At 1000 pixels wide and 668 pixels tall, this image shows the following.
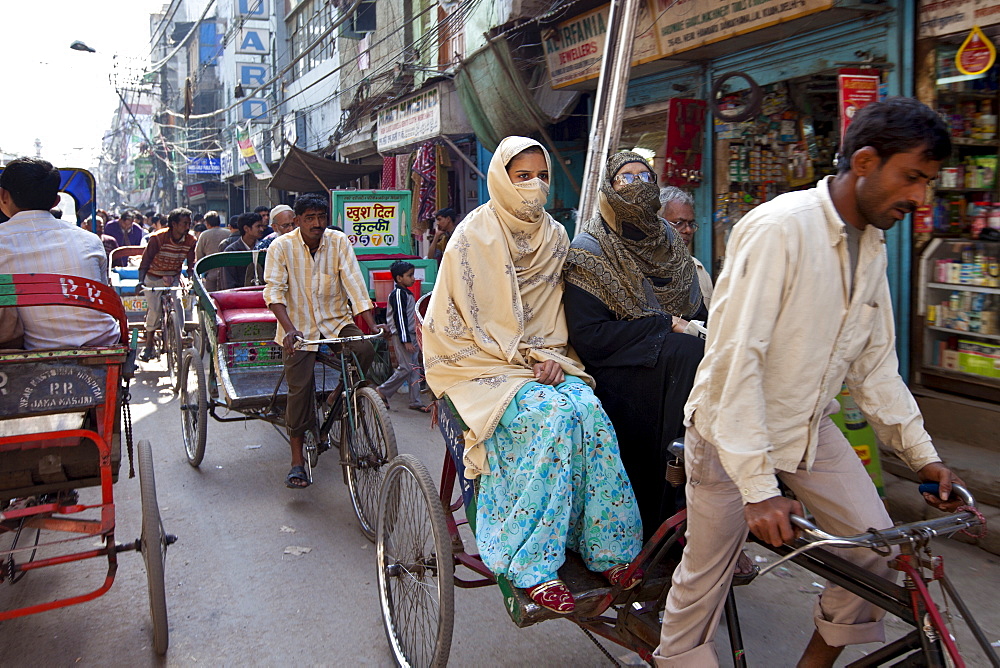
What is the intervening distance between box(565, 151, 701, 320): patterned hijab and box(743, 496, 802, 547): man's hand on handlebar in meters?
1.04

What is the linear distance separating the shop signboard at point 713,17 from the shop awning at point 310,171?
31.2ft

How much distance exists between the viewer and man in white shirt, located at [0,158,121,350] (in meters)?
3.36

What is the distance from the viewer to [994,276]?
5.07 meters

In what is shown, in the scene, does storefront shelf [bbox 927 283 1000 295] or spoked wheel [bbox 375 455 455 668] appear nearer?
spoked wheel [bbox 375 455 455 668]

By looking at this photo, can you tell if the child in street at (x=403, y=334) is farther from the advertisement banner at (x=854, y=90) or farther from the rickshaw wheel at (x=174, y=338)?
the advertisement banner at (x=854, y=90)

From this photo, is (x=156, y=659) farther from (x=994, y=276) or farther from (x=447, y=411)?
(x=994, y=276)

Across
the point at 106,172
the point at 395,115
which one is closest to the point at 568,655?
the point at 395,115

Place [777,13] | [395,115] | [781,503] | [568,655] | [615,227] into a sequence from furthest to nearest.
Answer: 1. [395,115]
2. [777,13]
3. [568,655]
4. [615,227]
5. [781,503]

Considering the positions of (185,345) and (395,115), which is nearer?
(185,345)

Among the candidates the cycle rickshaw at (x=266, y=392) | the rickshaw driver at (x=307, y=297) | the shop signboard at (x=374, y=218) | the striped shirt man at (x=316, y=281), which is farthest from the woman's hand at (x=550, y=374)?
the shop signboard at (x=374, y=218)

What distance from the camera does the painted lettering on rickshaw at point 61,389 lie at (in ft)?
9.73

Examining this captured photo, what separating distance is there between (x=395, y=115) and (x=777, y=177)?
25.7ft

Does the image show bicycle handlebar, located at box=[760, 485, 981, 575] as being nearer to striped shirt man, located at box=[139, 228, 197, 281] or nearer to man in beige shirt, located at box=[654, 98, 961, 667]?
man in beige shirt, located at box=[654, 98, 961, 667]

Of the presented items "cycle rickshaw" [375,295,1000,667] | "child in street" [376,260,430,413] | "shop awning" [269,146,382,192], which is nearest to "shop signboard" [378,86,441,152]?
"shop awning" [269,146,382,192]
